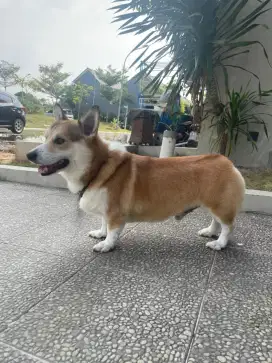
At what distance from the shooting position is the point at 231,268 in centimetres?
222

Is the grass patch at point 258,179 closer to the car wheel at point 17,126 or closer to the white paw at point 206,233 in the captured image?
the white paw at point 206,233

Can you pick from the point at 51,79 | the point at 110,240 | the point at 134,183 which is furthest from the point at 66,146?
the point at 51,79

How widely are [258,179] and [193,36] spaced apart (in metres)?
2.59

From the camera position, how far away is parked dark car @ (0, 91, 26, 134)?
35.1 feet

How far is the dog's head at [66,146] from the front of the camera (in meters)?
2.20

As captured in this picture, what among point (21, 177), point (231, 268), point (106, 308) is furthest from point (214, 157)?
point (21, 177)

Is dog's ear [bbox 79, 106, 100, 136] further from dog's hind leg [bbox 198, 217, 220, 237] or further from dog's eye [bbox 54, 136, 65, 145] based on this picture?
dog's hind leg [bbox 198, 217, 220, 237]

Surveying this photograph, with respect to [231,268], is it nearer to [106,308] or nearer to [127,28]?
[106,308]

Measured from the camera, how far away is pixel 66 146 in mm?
2232

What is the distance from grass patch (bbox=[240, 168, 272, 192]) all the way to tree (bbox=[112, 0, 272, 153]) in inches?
25.8

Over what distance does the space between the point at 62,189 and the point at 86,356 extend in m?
3.41

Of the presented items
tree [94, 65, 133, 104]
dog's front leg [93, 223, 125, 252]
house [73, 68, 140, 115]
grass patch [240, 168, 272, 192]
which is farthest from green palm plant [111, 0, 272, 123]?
house [73, 68, 140, 115]

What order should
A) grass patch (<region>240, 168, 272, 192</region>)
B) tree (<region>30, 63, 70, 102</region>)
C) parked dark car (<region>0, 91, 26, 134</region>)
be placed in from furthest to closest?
1. tree (<region>30, 63, 70, 102</region>)
2. parked dark car (<region>0, 91, 26, 134</region>)
3. grass patch (<region>240, 168, 272, 192</region>)

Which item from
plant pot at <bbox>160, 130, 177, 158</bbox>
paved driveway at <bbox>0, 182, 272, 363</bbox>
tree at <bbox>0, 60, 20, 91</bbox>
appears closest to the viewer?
paved driveway at <bbox>0, 182, 272, 363</bbox>
